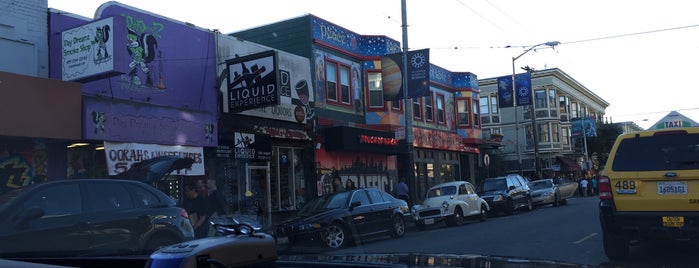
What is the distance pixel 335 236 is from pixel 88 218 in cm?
634

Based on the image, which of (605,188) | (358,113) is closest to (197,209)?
(605,188)

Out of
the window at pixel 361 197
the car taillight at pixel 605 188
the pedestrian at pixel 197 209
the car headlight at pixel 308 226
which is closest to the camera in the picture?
the car taillight at pixel 605 188

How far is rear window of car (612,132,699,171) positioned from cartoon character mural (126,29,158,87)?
11231 mm

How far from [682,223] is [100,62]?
Result: 11.2 metres

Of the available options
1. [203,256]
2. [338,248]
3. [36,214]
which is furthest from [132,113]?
[203,256]

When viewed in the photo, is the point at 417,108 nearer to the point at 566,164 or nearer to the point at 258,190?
the point at 258,190

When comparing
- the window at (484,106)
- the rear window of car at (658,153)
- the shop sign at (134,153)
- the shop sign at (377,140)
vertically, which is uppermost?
the window at (484,106)

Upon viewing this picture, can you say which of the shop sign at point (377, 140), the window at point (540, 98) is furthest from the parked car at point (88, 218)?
the window at point (540, 98)

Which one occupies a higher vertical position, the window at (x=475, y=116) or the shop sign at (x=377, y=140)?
the window at (x=475, y=116)

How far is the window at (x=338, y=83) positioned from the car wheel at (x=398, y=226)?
7.67 meters

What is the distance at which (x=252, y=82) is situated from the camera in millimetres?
16250

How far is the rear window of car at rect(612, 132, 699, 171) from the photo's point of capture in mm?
7484

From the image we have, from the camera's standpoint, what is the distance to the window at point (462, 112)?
1225 inches

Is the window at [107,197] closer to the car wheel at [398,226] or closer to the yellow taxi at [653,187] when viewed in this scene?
the yellow taxi at [653,187]
